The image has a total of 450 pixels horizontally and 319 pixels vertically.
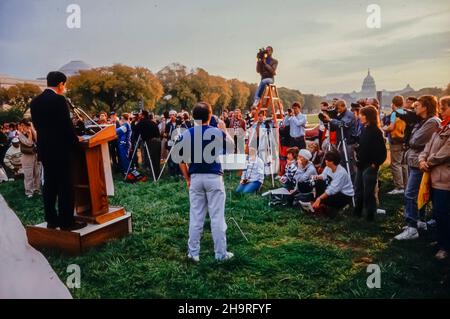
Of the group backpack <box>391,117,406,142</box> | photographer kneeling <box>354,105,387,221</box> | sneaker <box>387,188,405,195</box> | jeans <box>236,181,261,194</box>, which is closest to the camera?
photographer kneeling <box>354,105,387,221</box>

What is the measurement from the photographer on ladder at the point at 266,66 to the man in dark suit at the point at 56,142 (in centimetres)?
668

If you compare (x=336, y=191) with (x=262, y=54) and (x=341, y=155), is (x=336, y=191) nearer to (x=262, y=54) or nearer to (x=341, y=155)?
(x=341, y=155)

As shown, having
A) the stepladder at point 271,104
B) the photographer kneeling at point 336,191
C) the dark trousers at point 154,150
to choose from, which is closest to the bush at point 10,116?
the dark trousers at point 154,150

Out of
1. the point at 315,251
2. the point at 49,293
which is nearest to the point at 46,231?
the point at 49,293

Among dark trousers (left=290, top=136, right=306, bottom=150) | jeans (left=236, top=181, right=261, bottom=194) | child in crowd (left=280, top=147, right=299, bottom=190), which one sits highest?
dark trousers (left=290, top=136, right=306, bottom=150)

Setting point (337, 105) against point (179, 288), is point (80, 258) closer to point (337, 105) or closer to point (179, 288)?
point (179, 288)

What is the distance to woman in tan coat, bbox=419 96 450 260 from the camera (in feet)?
13.6

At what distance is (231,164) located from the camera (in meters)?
7.87

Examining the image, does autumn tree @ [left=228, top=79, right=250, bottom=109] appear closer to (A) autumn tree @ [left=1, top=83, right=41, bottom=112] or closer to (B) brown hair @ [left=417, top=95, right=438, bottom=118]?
(A) autumn tree @ [left=1, top=83, right=41, bottom=112]

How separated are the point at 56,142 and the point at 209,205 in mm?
2034

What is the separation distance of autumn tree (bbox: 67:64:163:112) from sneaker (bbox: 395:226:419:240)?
26679 millimetres

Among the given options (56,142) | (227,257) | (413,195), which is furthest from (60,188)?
(413,195)

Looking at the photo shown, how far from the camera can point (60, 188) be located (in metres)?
4.45

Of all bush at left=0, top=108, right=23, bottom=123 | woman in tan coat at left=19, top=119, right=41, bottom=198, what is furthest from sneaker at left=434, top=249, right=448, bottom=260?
bush at left=0, top=108, right=23, bottom=123
